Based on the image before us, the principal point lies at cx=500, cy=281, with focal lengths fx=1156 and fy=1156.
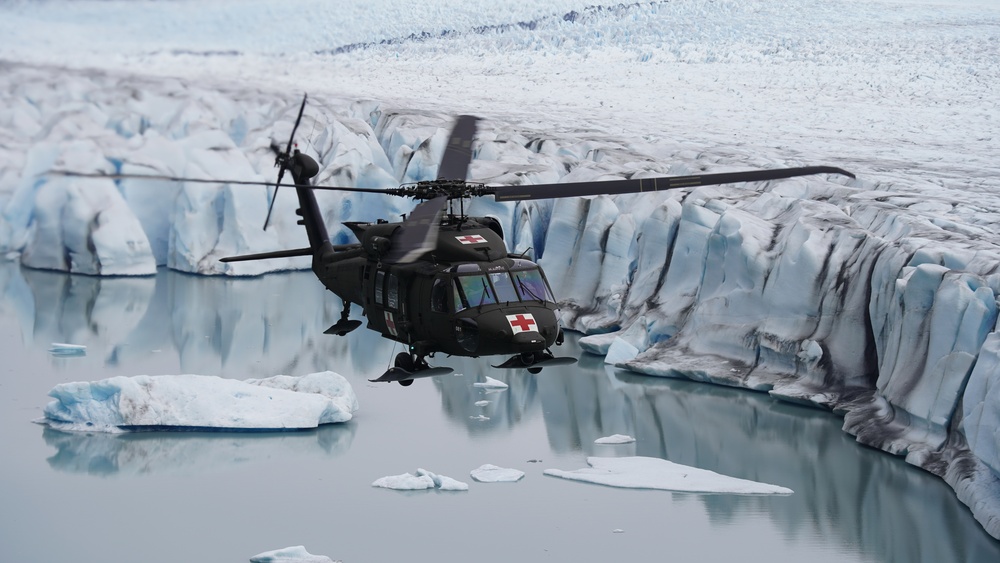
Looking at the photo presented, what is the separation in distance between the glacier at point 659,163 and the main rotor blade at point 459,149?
16.6ft

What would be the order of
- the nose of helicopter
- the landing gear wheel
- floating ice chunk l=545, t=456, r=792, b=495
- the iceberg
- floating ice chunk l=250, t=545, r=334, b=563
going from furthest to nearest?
the iceberg
floating ice chunk l=545, t=456, r=792, b=495
floating ice chunk l=250, t=545, r=334, b=563
the landing gear wheel
the nose of helicopter

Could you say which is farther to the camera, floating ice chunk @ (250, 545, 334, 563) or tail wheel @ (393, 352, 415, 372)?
floating ice chunk @ (250, 545, 334, 563)

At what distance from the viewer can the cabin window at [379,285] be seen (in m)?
8.59

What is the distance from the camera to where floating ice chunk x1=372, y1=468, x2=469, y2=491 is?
11875 mm

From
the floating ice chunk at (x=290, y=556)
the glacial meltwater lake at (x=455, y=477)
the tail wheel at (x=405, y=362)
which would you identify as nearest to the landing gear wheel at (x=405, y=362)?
the tail wheel at (x=405, y=362)

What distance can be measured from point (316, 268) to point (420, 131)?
14.4 meters

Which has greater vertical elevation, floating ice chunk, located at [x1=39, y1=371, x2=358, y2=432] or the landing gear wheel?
the landing gear wheel

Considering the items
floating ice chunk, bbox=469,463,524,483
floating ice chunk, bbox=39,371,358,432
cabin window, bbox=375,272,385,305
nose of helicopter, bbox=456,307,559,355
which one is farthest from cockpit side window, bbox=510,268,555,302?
floating ice chunk, bbox=39,371,358,432

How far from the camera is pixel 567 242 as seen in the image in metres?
18.8

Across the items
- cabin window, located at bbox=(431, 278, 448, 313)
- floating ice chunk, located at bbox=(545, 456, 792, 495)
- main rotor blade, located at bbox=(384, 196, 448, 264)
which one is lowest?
floating ice chunk, located at bbox=(545, 456, 792, 495)

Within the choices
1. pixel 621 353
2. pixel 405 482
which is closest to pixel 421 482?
pixel 405 482

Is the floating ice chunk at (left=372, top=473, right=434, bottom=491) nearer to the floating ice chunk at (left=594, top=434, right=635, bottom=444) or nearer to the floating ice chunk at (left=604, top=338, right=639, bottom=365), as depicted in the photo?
the floating ice chunk at (left=594, top=434, right=635, bottom=444)

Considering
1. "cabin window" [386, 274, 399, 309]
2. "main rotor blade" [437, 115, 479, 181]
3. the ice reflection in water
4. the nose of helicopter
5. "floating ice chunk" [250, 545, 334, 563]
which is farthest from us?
the ice reflection in water

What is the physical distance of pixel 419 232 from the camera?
770cm
